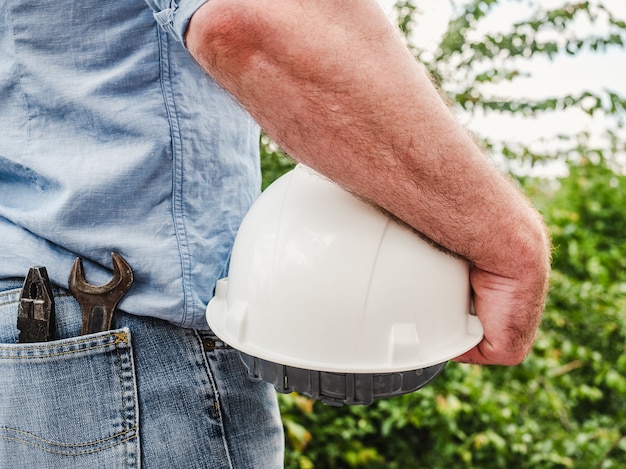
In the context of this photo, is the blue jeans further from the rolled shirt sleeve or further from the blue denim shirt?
the rolled shirt sleeve

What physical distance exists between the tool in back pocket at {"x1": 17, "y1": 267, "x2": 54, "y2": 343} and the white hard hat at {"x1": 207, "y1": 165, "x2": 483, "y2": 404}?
9.8 inches

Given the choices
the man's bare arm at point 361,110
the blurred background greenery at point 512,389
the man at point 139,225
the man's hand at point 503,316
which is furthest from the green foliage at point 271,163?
the man's bare arm at point 361,110

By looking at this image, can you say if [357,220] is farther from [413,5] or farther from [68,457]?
[413,5]

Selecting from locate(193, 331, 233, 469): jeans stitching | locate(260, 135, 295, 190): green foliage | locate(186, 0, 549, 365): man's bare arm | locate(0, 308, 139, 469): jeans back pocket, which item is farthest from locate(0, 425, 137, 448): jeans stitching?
locate(260, 135, 295, 190): green foliage

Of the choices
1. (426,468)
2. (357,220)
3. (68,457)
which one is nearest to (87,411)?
(68,457)

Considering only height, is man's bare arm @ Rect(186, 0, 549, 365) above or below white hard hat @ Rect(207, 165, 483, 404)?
above

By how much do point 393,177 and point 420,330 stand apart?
0.26 meters

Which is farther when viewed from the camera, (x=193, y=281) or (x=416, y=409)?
(x=416, y=409)

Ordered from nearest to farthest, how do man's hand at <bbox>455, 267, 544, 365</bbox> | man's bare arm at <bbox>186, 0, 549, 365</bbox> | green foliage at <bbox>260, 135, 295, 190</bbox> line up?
1. man's bare arm at <bbox>186, 0, 549, 365</bbox>
2. man's hand at <bbox>455, 267, 544, 365</bbox>
3. green foliage at <bbox>260, 135, 295, 190</bbox>

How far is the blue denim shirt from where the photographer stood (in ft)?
3.19

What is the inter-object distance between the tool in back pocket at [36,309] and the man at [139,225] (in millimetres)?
19

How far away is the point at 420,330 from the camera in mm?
966

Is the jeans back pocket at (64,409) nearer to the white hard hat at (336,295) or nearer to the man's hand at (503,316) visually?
the white hard hat at (336,295)

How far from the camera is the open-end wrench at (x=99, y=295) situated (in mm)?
997
